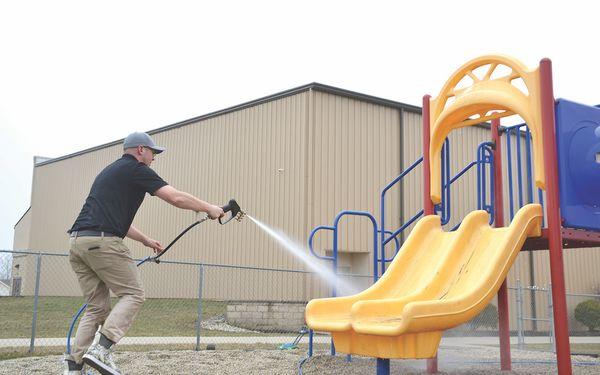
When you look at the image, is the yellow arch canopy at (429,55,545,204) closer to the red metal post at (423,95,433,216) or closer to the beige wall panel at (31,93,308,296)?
the red metal post at (423,95,433,216)

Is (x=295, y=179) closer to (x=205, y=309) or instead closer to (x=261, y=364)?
(x=205, y=309)

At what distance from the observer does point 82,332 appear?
16.1ft

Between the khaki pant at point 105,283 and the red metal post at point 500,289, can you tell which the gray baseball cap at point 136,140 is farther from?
the red metal post at point 500,289

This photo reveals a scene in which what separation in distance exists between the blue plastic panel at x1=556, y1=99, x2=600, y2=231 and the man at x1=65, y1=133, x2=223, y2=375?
337 cm

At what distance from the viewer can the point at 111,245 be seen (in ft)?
15.6

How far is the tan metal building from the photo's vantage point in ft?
62.2

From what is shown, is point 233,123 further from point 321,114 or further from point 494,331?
point 494,331

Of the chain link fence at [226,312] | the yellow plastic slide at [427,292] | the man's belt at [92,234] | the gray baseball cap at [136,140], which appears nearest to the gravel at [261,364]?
the yellow plastic slide at [427,292]

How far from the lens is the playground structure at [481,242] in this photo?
5.07m

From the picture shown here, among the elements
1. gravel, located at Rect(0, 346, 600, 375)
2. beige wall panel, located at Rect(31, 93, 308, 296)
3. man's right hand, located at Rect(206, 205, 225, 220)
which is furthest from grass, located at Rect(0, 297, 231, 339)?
man's right hand, located at Rect(206, 205, 225, 220)

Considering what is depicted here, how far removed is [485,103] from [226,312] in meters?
11.5

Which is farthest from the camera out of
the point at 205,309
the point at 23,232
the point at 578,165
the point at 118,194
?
the point at 23,232

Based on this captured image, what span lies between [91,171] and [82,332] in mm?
25097

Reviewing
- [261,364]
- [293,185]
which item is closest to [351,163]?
[293,185]
